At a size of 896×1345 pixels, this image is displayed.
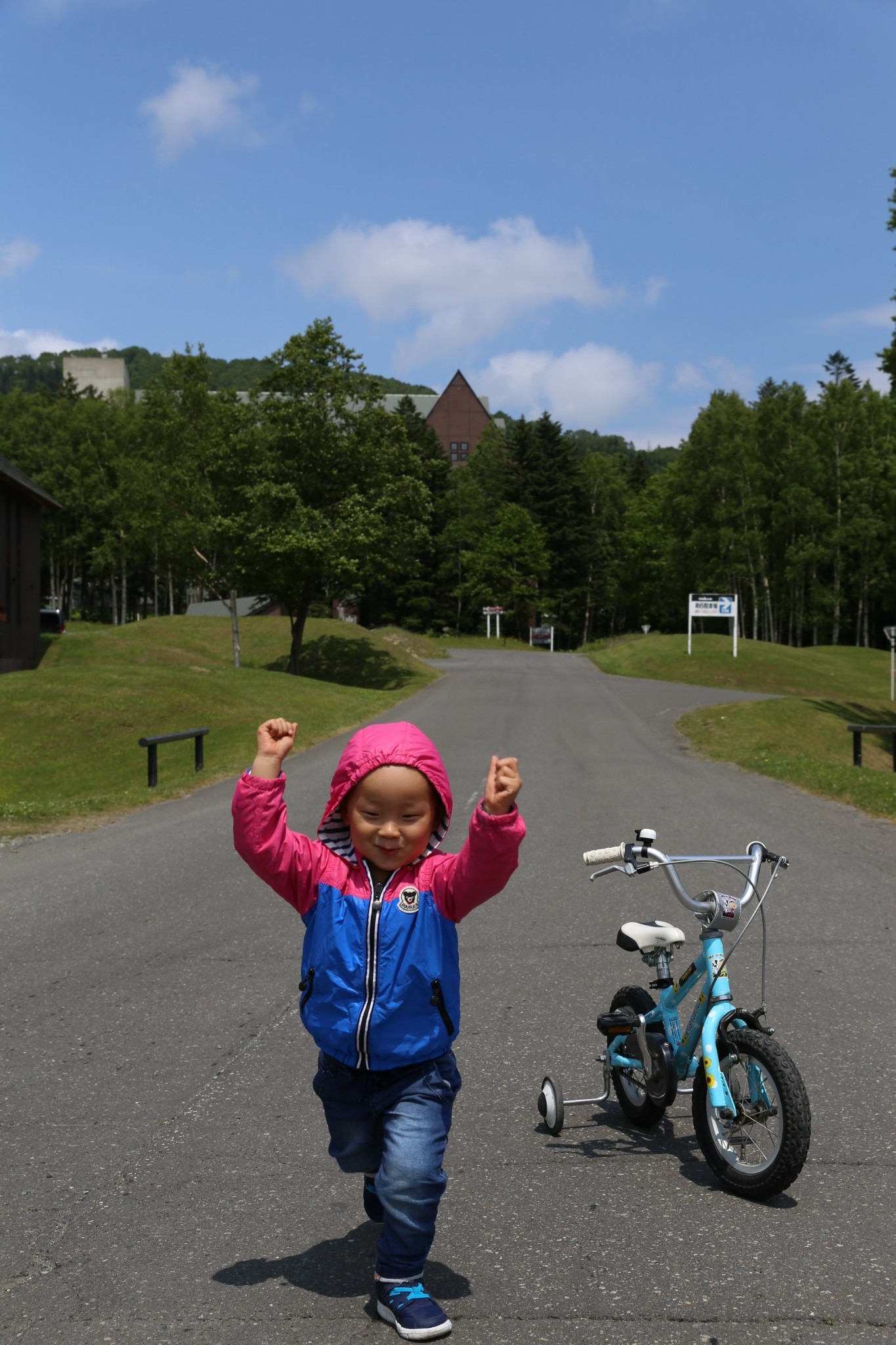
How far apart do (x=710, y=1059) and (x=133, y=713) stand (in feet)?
87.7

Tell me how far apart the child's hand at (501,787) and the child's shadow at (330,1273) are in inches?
56.5

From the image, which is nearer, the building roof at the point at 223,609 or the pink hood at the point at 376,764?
the pink hood at the point at 376,764

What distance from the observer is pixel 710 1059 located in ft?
13.8

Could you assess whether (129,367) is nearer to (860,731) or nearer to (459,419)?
(459,419)

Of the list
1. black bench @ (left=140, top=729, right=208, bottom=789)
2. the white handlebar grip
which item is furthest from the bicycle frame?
black bench @ (left=140, top=729, right=208, bottom=789)

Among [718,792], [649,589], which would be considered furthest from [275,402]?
[649,589]

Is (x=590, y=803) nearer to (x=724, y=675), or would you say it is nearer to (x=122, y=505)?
(x=724, y=675)

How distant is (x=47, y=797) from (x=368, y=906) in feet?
64.1

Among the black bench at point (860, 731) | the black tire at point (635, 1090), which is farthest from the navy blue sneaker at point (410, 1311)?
the black bench at point (860, 731)

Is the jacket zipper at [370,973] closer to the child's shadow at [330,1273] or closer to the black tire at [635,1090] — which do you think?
the child's shadow at [330,1273]

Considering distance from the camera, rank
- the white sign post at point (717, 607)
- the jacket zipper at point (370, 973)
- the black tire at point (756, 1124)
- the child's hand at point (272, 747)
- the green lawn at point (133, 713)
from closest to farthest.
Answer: the jacket zipper at point (370, 973)
the child's hand at point (272, 747)
the black tire at point (756, 1124)
the green lawn at point (133, 713)
the white sign post at point (717, 607)

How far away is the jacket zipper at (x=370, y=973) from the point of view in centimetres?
333

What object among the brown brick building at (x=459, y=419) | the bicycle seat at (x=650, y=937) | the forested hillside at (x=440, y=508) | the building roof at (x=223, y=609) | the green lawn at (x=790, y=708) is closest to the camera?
the bicycle seat at (x=650, y=937)

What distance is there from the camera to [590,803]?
15.0m
